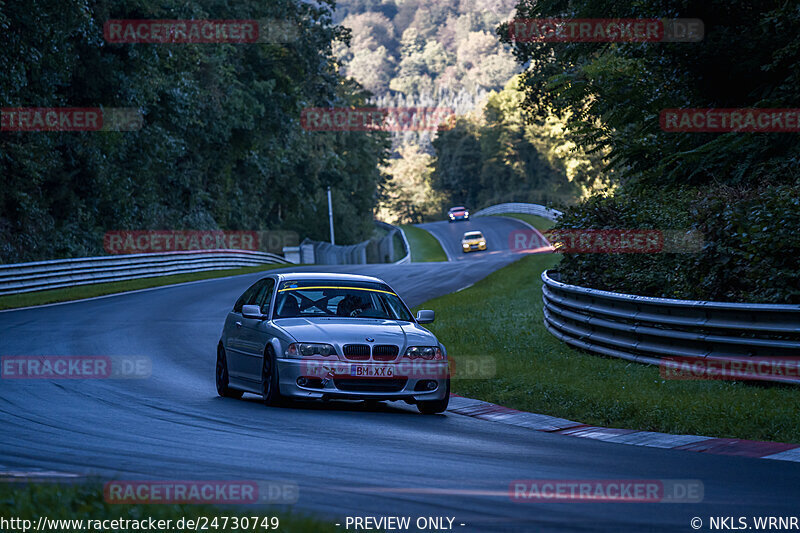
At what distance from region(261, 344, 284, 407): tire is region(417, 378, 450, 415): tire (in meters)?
1.56

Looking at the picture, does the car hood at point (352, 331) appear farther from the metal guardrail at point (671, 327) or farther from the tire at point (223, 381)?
the metal guardrail at point (671, 327)

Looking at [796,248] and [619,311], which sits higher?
[796,248]

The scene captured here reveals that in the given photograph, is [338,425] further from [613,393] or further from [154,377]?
[154,377]

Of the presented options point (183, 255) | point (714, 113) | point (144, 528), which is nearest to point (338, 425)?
point (144, 528)

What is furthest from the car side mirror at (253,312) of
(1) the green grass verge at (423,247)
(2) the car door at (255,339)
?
(1) the green grass verge at (423,247)

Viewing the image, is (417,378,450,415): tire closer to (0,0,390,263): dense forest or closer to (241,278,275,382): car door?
(241,278,275,382): car door

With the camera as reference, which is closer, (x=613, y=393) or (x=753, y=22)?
(x=613, y=393)

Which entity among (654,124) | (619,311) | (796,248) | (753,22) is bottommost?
(619,311)

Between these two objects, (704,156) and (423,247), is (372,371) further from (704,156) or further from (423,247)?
(423,247)

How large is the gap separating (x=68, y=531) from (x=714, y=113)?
15.8 meters

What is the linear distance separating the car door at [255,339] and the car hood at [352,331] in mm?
256

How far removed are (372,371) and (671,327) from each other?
4.06 meters

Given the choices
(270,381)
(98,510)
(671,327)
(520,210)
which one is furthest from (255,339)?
(520,210)

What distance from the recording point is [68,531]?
5004 mm
